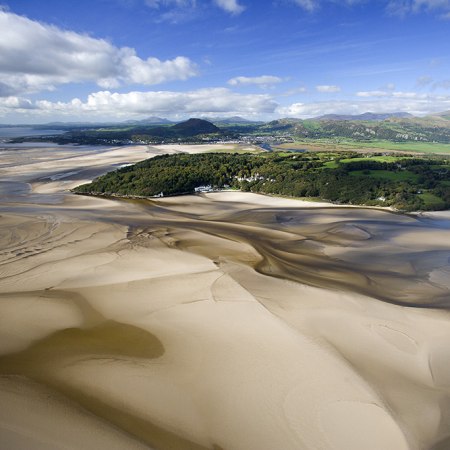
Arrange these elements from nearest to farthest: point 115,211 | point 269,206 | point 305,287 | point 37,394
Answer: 1. point 37,394
2. point 305,287
3. point 115,211
4. point 269,206

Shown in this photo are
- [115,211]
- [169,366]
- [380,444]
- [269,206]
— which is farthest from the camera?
[269,206]

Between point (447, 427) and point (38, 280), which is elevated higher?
point (38, 280)

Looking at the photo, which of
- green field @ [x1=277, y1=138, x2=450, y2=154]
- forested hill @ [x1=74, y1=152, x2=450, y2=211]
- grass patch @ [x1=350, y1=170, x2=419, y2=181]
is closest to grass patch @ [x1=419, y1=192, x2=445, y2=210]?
forested hill @ [x1=74, y1=152, x2=450, y2=211]

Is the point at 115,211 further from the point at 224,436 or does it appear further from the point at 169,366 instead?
the point at 224,436

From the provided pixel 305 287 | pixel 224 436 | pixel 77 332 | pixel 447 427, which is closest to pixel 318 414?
pixel 224 436

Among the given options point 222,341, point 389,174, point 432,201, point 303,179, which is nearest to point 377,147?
point 389,174

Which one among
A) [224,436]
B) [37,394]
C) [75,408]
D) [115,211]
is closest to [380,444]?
[224,436]

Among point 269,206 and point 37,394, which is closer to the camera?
point 37,394
